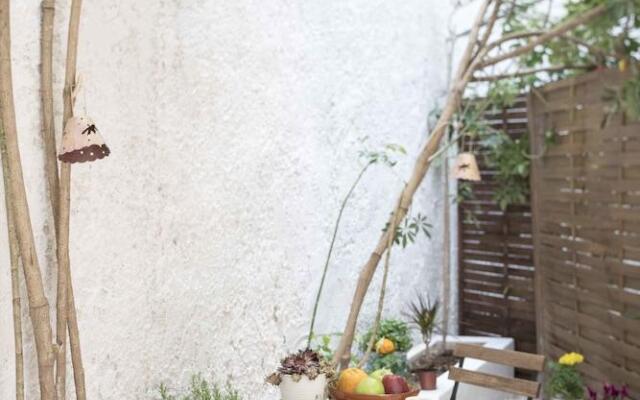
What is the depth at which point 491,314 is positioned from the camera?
5500 millimetres

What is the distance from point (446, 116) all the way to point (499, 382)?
1694 millimetres

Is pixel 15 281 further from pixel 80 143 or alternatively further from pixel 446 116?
pixel 446 116

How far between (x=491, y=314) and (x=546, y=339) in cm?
50

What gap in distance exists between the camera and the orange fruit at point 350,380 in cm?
264

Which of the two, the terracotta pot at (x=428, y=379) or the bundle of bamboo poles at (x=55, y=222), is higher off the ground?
the bundle of bamboo poles at (x=55, y=222)

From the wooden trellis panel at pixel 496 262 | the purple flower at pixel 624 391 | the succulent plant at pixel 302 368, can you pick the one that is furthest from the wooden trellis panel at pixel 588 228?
the succulent plant at pixel 302 368

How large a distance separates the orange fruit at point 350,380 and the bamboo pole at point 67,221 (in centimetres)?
86

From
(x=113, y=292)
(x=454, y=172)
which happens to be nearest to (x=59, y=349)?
(x=113, y=292)

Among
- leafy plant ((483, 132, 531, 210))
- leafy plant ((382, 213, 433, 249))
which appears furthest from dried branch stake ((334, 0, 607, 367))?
leafy plant ((483, 132, 531, 210))

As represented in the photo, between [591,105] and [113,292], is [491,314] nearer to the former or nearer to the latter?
[591,105]

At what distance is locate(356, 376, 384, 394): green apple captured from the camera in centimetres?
258

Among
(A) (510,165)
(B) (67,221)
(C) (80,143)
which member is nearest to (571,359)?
(A) (510,165)

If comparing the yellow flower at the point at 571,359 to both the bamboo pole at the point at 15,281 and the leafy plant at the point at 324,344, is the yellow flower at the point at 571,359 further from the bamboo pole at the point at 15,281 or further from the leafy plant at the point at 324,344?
the bamboo pole at the point at 15,281

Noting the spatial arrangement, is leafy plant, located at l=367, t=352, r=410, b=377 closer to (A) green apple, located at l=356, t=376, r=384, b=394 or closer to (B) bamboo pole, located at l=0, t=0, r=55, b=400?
(A) green apple, located at l=356, t=376, r=384, b=394
